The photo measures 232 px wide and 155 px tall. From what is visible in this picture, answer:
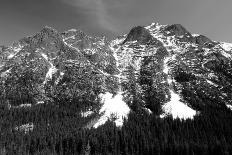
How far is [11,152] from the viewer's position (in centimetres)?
19025

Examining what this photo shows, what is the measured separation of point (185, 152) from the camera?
177125 mm

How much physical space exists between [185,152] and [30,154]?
97.9 metres

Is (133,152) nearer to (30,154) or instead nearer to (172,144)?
(172,144)

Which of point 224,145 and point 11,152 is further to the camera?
point 11,152

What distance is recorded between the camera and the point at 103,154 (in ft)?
646

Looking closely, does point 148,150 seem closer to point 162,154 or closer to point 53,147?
point 162,154

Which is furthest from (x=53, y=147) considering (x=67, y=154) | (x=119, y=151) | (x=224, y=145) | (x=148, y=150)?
(x=224, y=145)

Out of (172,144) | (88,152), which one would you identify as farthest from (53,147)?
(172,144)

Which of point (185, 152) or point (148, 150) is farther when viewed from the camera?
point (148, 150)

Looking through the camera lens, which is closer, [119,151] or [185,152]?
[185,152]

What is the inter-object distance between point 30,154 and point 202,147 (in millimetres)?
108434

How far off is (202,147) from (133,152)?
44.4 meters

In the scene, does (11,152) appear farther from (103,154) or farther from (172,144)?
(172,144)

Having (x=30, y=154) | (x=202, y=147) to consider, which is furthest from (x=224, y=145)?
(x=30, y=154)
